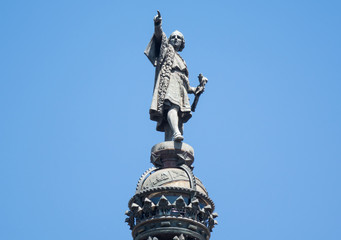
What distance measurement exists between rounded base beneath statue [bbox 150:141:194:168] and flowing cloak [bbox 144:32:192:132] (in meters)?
1.56

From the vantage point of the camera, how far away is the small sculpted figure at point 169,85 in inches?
992

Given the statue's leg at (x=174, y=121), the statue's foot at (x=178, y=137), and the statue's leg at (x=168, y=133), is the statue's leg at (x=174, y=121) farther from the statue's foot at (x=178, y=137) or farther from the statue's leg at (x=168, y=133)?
the statue's leg at (x=168, y=133)

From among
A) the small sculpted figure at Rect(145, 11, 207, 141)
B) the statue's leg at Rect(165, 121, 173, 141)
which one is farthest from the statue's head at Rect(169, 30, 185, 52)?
the statue's leg at Rect(165, 121, 173, 141)

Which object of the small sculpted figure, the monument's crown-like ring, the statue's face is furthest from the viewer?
the statue's face

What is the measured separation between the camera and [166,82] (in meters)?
25.7

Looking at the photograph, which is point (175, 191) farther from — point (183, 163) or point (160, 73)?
point (160, 73)

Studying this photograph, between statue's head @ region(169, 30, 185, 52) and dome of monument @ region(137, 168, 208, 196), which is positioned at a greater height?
statue's head @ region(169, 30, 185, 52)

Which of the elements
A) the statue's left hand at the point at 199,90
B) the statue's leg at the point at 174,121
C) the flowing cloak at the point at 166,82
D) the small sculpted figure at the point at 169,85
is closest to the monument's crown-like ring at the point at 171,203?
the statue's leg at the point at 174,121

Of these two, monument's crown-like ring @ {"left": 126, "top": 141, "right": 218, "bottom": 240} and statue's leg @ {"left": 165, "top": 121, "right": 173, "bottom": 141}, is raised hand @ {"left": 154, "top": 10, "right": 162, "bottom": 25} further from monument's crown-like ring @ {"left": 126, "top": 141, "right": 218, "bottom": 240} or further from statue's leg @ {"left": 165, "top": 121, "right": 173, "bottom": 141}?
monument's crown-like ring @ {"left": 126, "top": 141, "right": 218, "bottom": 240}

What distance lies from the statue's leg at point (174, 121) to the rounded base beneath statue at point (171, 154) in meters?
0.22

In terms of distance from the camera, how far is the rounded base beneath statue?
945 inches

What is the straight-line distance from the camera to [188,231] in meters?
21.5

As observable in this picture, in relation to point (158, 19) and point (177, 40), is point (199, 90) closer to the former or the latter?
point (177, 40)

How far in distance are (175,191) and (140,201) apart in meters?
1.16
